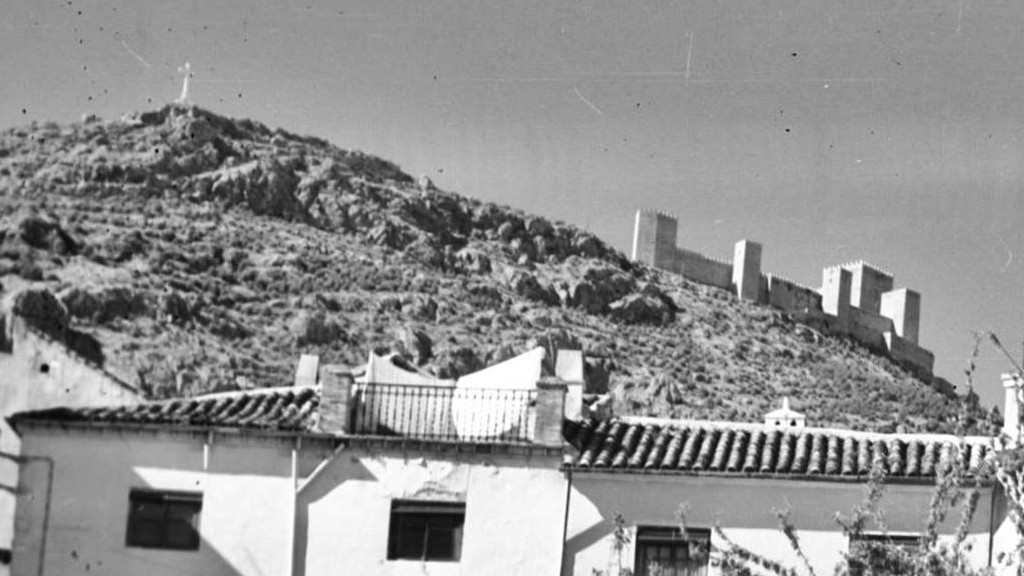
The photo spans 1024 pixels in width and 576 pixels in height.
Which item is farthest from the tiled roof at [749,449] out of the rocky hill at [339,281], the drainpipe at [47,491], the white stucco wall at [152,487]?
the rocky hill at [339,281]

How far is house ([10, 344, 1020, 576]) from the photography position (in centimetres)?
2147

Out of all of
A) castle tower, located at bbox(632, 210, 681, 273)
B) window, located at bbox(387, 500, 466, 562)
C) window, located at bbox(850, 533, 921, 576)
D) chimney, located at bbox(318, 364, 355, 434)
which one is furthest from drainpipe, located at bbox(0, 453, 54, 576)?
castle tower, located at bbox(632, 210, 681, 273)

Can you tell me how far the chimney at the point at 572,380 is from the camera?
23422 mm

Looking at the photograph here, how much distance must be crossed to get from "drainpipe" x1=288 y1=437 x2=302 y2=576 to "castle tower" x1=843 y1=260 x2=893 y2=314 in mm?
120380

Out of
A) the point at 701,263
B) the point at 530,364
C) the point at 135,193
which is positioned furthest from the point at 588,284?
the point at 530,364

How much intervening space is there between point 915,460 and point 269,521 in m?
7.31

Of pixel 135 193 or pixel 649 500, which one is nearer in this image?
pixel 649 500

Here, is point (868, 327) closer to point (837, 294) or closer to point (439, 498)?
point (837, 294)

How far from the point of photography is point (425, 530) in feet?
72.4

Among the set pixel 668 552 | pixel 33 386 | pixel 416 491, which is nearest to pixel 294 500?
pixel 416 491

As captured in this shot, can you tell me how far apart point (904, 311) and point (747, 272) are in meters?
13.8

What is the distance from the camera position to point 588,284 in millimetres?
119375

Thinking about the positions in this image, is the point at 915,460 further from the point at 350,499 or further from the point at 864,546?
the point at 350,499

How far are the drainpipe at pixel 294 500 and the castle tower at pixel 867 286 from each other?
12038cm
